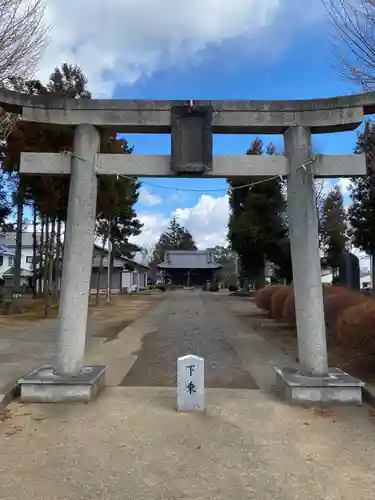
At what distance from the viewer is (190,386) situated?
18.9ft

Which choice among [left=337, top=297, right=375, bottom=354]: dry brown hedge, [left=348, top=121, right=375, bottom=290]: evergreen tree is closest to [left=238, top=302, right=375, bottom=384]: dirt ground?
[left=337, top=297, right=375, bottom=354]: dry brown hedge

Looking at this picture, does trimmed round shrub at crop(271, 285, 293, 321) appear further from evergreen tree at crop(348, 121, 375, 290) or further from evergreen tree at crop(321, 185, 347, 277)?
evergreen tree at crop(321, 185, 347, 277)

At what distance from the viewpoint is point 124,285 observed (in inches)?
2025

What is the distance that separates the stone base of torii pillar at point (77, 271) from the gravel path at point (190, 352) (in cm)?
132

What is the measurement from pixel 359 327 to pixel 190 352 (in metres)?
4.46

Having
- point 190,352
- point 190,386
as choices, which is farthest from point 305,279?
point 190,352

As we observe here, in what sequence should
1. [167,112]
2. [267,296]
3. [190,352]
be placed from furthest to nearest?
[267,296]
[190,352]
[167,112]

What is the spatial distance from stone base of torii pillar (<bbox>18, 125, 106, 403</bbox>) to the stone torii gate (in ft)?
0.05

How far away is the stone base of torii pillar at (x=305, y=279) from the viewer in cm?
635

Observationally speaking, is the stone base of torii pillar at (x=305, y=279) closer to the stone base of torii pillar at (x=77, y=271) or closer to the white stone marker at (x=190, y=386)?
the white stone marker at (x=190, y=386)

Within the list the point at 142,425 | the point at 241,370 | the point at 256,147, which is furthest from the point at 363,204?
the point at 142,425

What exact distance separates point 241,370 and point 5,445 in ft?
16.0

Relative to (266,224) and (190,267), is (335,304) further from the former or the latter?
(190,267)

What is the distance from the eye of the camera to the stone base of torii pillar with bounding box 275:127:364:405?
635 cm
